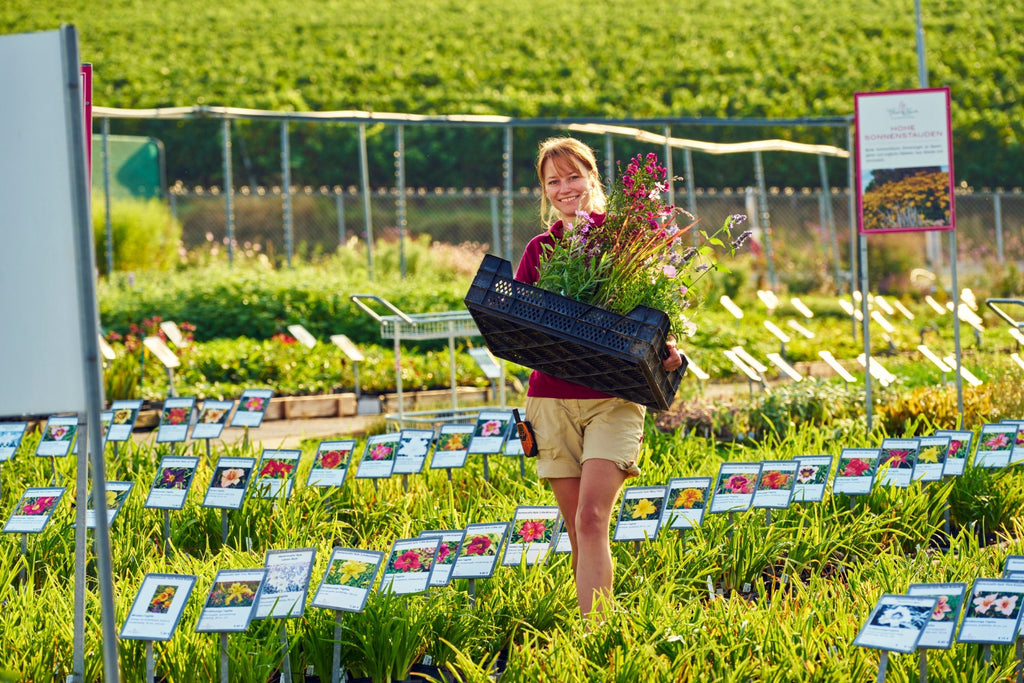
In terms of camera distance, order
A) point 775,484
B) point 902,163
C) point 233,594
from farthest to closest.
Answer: point 902,163, point 775,484, point 233,594

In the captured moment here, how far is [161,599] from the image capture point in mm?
2947

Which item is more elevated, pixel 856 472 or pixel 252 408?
pixel 252 408

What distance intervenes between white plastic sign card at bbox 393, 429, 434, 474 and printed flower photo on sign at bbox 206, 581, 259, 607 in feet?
6.08

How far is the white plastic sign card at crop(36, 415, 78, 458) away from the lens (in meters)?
5.39

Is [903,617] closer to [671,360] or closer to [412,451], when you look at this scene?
[671,360]

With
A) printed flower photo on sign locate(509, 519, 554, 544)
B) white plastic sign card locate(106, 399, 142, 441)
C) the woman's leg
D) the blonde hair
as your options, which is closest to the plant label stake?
the woman's leg

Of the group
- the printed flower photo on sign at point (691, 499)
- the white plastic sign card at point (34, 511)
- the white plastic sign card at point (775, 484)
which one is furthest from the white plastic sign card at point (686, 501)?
the white plastic sign card at point (34, 511)

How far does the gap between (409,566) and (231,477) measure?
1.33 m

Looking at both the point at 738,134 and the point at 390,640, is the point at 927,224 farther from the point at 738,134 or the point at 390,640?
the point at 738,134

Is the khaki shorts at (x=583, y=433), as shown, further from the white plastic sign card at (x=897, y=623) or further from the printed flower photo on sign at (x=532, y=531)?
the white plastic sign card at (x=897, y=623)

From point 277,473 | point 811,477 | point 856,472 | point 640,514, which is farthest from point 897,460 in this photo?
point 277,473

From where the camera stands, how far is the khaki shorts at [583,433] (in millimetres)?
3518

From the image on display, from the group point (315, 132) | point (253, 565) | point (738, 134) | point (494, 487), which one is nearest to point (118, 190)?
point (315, 132)

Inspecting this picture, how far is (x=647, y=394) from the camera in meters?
3.40
